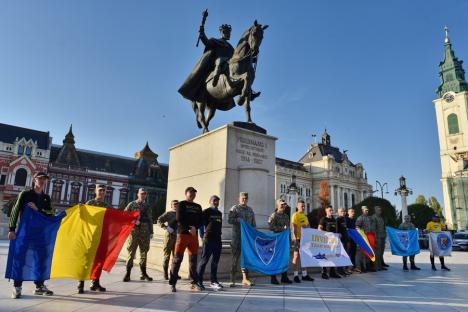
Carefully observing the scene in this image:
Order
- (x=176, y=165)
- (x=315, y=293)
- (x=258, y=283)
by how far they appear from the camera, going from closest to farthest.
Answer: (x=315, y=293), (x=258, y=283), (x=176, y=165)

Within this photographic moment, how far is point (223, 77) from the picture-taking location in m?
10.3

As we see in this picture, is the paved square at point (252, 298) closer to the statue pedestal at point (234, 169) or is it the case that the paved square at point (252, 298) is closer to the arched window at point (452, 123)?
the statue pedestal at point (234, 169)

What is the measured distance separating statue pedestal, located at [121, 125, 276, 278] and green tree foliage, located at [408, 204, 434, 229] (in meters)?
43.3

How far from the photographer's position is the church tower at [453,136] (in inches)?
2837

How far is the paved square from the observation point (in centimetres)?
482

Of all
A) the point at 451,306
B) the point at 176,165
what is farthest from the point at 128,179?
the point at 451,306

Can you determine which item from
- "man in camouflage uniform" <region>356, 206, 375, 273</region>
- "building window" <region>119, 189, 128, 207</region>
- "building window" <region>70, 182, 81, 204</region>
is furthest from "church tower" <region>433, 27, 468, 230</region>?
"building window" <region>70, 182, 81, 204</region>

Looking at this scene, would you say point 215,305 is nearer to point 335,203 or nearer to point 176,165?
point 176,165

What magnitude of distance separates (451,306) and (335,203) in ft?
284

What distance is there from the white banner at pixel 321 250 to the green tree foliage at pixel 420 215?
41944 mm

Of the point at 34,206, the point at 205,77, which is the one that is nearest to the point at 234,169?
the point at 205,77

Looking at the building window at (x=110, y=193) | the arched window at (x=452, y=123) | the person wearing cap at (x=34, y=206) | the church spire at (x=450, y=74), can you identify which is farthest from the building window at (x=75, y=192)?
the church spire at (x=450, y=74)

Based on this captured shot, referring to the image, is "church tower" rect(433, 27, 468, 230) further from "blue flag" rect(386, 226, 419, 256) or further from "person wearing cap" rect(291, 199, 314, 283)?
"person wearing cap" rect(291, 199, 314, 283)

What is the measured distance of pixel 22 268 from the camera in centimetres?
538
